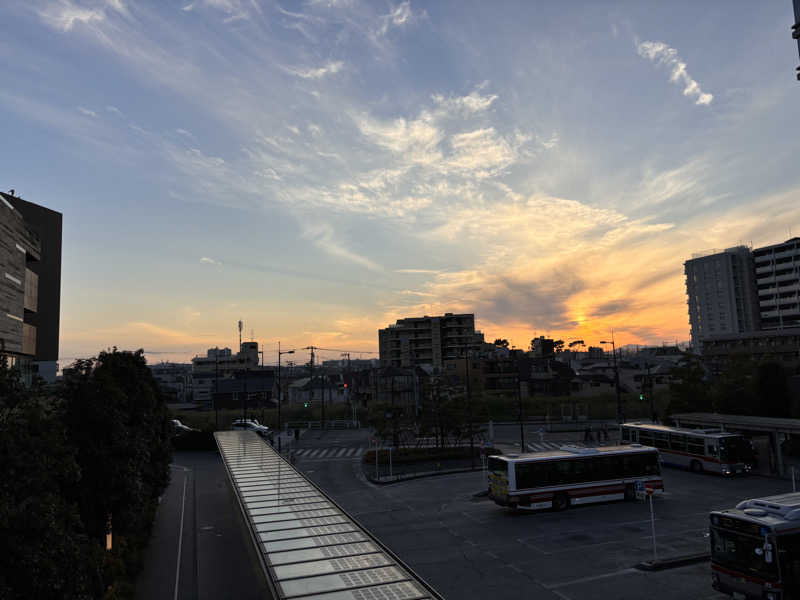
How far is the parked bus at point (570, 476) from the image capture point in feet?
82.5

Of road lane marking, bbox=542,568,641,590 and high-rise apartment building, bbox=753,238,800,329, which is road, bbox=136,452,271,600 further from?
high-rise apartment building, bbox=753,238,800,329

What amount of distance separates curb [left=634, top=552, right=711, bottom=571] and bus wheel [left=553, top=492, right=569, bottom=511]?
Result: 7451 mm

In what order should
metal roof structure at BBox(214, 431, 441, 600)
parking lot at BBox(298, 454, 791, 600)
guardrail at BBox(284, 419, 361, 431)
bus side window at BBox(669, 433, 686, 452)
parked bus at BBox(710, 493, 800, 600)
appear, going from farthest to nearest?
1. guardrail at BBox(284, 419, 361, 431)
2. bus side window at BBox(669, 433, 686, 452)
3. parking lot at BBox(298, 454, 791, 600)
4. parked bus at BBox(710, 493, 800, 600)
5. metal roof structure at BBox(214, 431, 441, 600)

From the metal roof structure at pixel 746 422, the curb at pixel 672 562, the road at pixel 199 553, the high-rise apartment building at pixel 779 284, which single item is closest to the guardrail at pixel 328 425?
the road at pixel 199 553

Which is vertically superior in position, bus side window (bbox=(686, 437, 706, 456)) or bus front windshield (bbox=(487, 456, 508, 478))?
bus front windshield (bbox=(487, 456, 508, 478))

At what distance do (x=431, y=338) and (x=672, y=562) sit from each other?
367 ft

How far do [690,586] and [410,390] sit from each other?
253 feet

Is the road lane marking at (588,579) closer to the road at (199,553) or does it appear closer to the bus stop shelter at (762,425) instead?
the road at (199,553)

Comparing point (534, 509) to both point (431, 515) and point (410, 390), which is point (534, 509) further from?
point (410, 390)

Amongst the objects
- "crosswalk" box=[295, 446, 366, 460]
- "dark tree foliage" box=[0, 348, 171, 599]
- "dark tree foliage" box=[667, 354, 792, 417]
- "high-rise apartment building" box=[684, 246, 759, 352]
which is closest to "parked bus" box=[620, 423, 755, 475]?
"dark tree foliage" box=[667, 354, 792, 417]

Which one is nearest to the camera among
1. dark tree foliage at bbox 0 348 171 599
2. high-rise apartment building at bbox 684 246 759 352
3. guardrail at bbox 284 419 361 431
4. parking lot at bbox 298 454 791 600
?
dark tree foliage at bbox 0 348 171 599

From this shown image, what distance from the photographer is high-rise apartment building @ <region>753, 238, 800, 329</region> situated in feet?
388

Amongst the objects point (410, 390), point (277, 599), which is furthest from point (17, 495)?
point (410, 390)

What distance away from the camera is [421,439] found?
177ft
